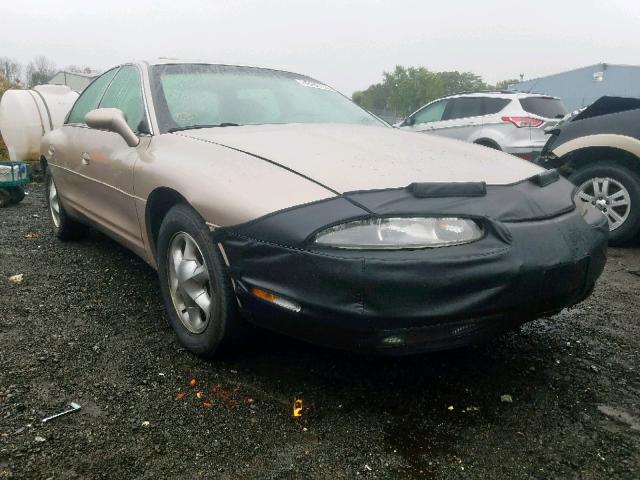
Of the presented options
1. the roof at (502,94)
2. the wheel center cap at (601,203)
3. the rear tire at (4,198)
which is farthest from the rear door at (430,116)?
the rear tire at (4,198)

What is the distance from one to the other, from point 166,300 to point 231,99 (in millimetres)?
1218

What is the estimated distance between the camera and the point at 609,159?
15.4 ft

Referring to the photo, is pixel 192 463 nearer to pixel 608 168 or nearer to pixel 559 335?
pixel 559 335

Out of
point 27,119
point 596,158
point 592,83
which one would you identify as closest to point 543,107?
point 596,158

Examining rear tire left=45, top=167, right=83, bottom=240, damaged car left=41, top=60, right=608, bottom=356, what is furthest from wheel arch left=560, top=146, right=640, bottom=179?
rear tire left=45, top=167, right=83, bottom=240

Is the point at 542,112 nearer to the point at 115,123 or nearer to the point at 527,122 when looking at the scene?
the point at 527,122

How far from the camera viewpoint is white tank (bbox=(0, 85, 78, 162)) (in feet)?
29.2

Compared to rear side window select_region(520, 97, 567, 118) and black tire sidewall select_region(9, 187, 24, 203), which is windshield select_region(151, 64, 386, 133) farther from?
rear side window select_region(520, 97, 567, 118)

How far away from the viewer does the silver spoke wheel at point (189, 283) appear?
232 centimetres

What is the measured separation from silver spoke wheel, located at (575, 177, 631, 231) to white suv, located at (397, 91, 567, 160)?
364cm

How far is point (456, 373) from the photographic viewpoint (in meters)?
2.29

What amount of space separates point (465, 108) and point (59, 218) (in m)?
7.06

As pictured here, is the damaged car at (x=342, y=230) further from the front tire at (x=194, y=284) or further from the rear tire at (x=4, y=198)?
the rear tire at (x=4, y=198)

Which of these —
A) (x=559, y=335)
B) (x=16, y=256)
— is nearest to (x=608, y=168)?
(x=559, y=335)
